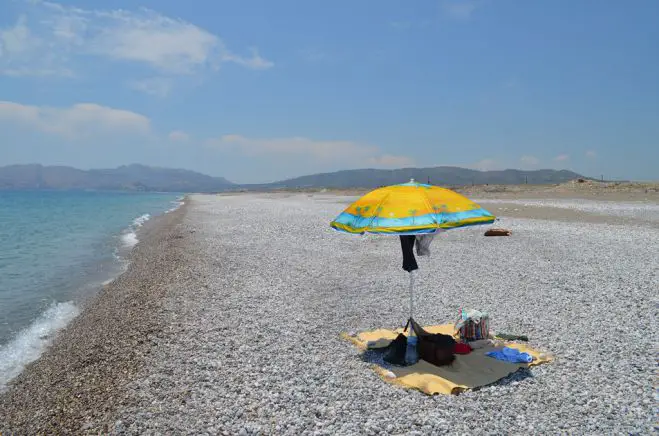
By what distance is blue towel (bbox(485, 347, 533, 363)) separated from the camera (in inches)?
271

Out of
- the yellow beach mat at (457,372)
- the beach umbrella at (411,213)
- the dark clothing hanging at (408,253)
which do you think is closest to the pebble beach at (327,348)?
the yellow beach mat at (457,372)

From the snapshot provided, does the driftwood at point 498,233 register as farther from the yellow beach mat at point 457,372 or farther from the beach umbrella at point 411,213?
the beach umbrella at point 411,213

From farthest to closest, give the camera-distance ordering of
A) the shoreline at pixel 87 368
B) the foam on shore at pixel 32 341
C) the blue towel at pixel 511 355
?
the foam on shore at pixel 32 341
the blue towel at pixel 511 355
the shoreline at pixel 87 368

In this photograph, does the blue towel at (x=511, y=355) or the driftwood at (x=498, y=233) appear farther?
the driftwood at (x=498, y=233)

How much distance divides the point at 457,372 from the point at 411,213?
2571 millimetres

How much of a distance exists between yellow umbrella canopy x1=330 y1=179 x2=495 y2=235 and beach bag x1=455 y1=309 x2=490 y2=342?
2.07 meters

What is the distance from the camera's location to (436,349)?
696cm

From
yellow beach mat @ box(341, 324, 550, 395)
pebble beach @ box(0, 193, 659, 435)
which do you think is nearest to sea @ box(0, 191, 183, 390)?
pebble beach @ box(0, 193, 659, 435)

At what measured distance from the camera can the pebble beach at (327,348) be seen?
5.50 metres

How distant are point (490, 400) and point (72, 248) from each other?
26.7 m

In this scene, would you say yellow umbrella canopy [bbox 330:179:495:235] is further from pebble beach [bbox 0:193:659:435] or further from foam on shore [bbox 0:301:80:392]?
foam on shore [bbox 0:301:80:392]

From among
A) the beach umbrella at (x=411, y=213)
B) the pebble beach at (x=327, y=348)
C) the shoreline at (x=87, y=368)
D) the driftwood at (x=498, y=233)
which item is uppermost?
the beach umbrella at (x=411, y=213)

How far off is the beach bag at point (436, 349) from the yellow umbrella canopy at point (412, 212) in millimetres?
2029

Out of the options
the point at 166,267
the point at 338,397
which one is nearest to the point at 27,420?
the point at 338,397
